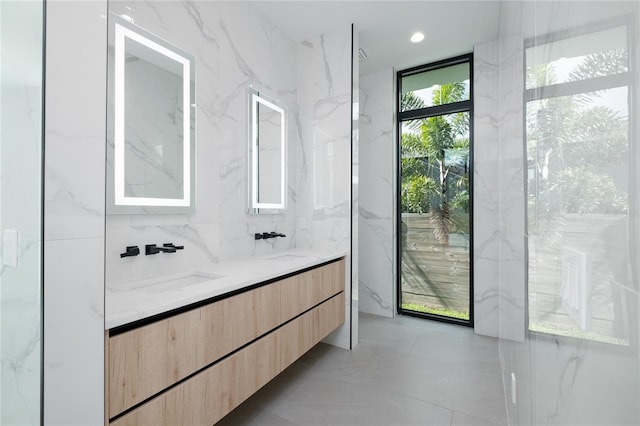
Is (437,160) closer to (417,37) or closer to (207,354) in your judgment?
(417,37)

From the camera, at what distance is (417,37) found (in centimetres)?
311

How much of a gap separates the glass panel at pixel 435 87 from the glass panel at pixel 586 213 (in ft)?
10.6

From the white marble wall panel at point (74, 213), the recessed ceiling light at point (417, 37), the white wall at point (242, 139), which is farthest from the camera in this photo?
the recessed ceiling light at point (417, 37)

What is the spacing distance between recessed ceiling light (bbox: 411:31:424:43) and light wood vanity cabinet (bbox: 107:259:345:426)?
2.55 metres

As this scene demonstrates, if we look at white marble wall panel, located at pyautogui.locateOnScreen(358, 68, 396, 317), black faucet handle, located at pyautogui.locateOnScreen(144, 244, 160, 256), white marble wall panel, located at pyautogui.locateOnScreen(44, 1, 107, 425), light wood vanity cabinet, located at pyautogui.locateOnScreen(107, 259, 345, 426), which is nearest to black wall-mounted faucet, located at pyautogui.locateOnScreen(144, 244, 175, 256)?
black faucet handle, located at pyautogui.locateOnScreen(144, 244, 160, 256)

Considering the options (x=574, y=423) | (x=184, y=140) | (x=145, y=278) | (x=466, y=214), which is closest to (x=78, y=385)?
(x=145, y=278)

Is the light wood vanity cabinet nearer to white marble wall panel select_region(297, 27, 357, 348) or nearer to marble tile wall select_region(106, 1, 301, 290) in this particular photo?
marble tile wall select_region(106, 1, 301, 290)

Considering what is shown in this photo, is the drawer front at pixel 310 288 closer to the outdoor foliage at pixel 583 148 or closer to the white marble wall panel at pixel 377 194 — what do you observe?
the white marble wall panel at pixel 377 194

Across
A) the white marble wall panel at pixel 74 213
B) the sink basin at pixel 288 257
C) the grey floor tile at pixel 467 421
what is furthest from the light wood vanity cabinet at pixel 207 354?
the grey floor tile at pixel 467 421

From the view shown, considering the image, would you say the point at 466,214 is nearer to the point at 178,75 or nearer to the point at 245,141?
the point at 245,141

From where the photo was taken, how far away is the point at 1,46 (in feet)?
3.15

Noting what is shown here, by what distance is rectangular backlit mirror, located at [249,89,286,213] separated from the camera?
2.62 m

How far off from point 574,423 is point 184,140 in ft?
7.04

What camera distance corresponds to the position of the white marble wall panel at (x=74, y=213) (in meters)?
0.89
